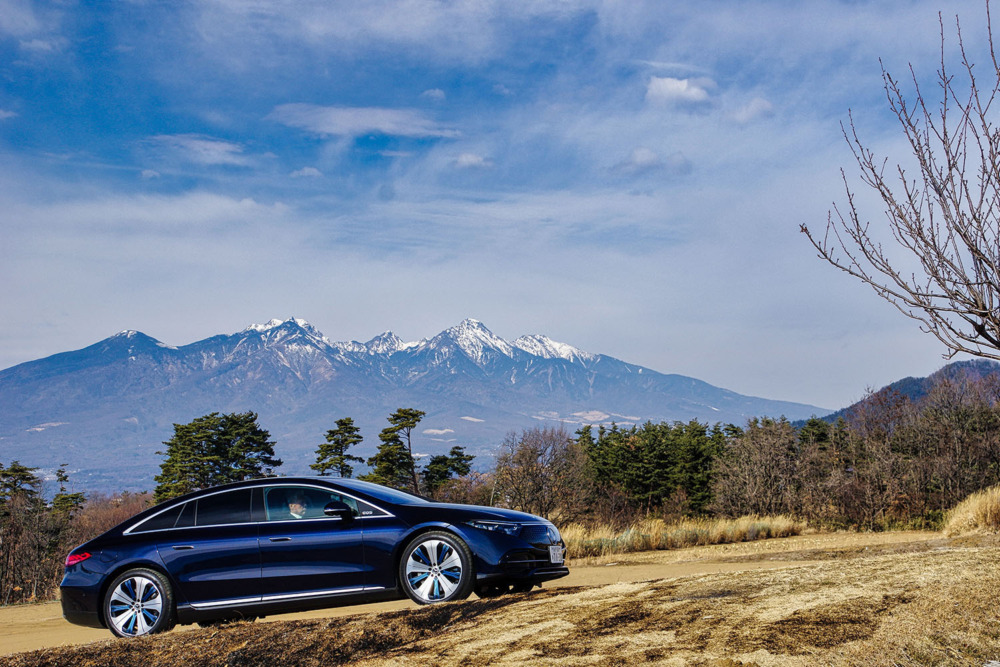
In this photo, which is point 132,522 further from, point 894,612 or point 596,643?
point 894,612

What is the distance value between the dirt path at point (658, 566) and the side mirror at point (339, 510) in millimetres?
1409

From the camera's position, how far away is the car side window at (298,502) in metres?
Answer: 8.62

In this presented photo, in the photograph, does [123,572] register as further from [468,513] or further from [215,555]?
[468,513]

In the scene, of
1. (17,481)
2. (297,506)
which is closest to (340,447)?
(17,481)

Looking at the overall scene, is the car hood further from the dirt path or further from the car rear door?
the car rear door

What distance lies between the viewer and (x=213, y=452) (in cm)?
7062

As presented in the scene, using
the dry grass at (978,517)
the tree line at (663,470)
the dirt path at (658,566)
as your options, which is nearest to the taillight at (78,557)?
the dirt path at (658,566)

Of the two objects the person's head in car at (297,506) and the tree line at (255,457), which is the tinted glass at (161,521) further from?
the tree line at (255,457)

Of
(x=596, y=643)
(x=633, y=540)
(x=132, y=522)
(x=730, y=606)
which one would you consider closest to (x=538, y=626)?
(x=596, y=643)

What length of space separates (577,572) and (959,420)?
31.6m

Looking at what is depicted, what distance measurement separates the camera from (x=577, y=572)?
50.4ft

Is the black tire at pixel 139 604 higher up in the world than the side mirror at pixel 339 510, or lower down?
lower down

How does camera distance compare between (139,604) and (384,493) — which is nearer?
(139,604)

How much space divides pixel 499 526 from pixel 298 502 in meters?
2.15
